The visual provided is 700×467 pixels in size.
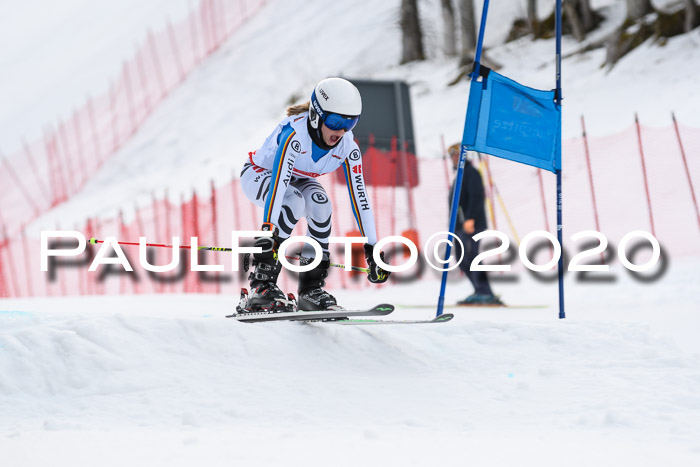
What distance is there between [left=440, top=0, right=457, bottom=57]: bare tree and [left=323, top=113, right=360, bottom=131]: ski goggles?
23.5 metres

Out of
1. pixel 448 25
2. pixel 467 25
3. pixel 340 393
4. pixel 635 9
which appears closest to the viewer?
pixel 340 393

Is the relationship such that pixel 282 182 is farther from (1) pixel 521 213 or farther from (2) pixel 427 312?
(1) pixel 521 213

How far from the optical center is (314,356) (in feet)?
15.6

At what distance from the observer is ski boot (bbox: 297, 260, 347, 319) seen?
538cm

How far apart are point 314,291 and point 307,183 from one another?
2.41 feet

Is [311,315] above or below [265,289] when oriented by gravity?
below

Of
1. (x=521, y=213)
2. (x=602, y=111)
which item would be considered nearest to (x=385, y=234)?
(x=521, y=213)

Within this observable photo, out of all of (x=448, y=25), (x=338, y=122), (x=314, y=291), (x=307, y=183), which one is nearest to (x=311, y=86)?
(x=448, y=25)

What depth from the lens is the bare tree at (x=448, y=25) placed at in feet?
89.5

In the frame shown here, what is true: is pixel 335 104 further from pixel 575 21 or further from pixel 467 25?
pixel 467 25

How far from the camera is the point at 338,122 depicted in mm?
4871

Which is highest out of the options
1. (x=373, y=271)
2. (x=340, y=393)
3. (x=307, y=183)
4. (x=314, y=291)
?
(x=307, y=183)

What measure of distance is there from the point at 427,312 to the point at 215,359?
4274 millimetres

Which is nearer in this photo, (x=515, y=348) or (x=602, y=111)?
(x=515, y=348)
